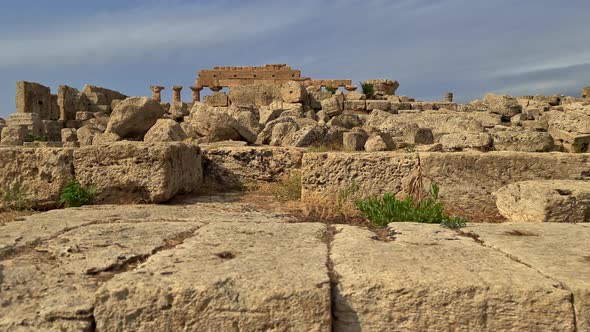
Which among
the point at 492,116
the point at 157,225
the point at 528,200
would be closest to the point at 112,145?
the point at 157,225

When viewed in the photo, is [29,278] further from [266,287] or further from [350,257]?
[350,257]

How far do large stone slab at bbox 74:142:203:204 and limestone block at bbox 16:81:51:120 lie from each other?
14.6 meters

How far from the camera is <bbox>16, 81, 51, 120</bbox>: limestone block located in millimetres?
16844

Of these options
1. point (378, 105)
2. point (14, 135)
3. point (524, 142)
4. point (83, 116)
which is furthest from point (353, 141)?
point (83, 116)

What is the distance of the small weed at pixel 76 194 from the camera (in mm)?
3782

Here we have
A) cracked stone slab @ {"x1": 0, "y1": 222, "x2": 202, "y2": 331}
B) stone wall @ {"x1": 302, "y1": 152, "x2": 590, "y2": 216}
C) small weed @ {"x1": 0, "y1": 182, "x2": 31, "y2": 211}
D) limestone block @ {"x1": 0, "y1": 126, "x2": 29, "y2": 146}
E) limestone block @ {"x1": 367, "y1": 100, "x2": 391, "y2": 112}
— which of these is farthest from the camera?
limestone block @ {"x1": 367, "y1": 100, "x2": 391, "y2": 112}

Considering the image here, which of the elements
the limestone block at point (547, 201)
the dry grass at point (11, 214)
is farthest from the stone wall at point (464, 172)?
the dry grass at point (11, 214)

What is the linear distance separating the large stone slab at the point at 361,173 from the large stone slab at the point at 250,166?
2.57 feet

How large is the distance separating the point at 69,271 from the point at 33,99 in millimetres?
17951

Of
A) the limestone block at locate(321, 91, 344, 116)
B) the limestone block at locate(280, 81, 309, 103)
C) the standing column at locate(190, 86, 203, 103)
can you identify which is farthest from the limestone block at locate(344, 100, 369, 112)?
the standing column at locate(190, 86, 203, 103)

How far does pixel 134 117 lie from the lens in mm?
9234

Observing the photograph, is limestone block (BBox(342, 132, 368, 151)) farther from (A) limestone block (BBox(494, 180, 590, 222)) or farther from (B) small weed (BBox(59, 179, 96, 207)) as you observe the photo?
(B) small weed (BBox(59, 179, 96, 207))

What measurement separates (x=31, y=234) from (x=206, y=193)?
7.50 feet

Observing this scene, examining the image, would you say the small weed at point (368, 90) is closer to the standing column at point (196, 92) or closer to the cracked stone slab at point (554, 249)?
the standing column at point (196, 92)
